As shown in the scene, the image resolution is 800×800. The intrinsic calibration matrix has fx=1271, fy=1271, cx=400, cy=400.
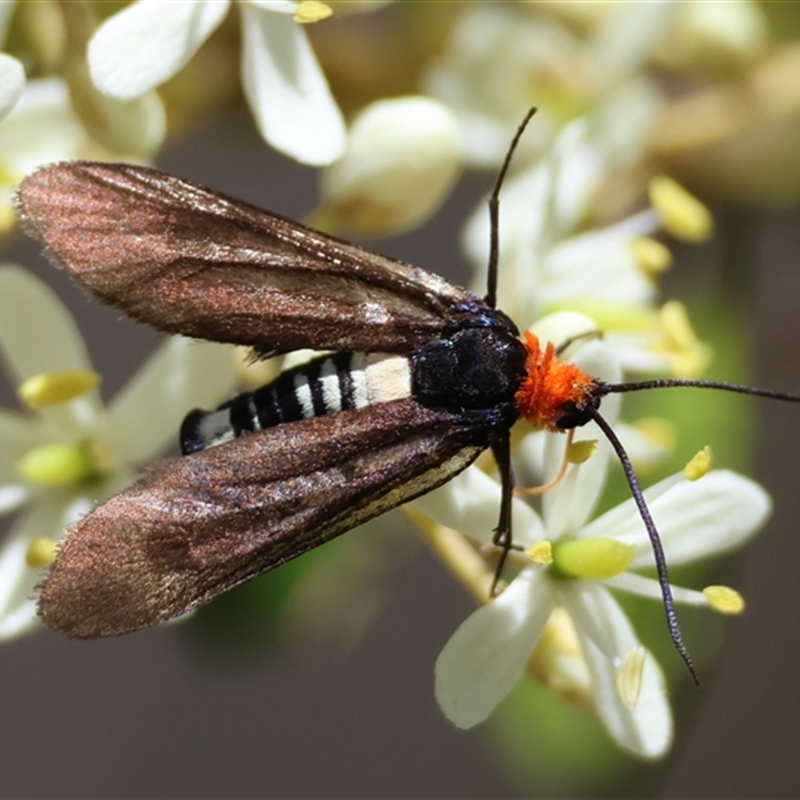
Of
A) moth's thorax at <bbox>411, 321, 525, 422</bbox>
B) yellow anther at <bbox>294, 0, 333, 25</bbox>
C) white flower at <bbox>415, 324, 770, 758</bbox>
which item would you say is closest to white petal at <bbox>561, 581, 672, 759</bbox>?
white flower at <bbox>415, 324, 770, 758</bbox>

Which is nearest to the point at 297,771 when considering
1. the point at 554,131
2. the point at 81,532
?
the point at 554,131

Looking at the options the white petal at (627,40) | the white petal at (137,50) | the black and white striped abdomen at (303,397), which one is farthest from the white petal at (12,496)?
the white petal at (627,40)

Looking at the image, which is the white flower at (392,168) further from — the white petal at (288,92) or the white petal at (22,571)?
the white petal at (22,571)

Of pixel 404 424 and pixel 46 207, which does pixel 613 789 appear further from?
pixel 46 207

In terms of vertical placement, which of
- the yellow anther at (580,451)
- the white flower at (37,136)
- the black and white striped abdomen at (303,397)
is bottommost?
the yellow anther at (580,451)

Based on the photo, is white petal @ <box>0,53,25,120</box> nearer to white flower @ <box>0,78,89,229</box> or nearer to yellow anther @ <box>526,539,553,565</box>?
white flower @ <box>0,78,89,229</box>

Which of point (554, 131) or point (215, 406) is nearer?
point (215, 406)
